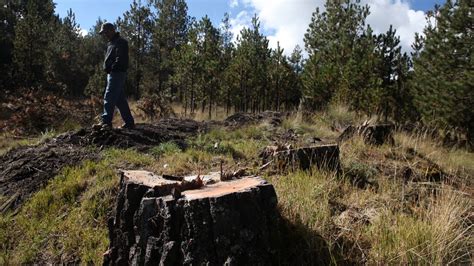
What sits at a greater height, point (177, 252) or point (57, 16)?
point (57, 16)

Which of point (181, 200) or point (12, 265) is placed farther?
point (12, 265)

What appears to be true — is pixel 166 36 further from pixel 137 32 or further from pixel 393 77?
pixel 393 77

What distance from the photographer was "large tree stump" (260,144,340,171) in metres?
4.63

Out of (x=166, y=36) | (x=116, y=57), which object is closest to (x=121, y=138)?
(x=116, y=57)

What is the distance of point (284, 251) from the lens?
3.04 m

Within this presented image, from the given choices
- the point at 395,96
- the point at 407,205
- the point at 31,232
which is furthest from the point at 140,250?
the point at 395,96

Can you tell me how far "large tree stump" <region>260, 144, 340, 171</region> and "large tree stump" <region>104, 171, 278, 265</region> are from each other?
1.57 m

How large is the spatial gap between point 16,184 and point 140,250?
9.53 ft

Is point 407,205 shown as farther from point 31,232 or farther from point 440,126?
point 440,126

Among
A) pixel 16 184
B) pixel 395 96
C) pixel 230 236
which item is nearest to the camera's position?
pixel 230 236

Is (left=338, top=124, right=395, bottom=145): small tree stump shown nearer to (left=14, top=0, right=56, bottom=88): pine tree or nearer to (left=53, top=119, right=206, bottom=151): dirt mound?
(left=53, top=119, right=206, bottom=151): dirt mound

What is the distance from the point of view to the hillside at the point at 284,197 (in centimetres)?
300

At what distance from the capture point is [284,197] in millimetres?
3564

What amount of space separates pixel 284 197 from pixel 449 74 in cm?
1521
